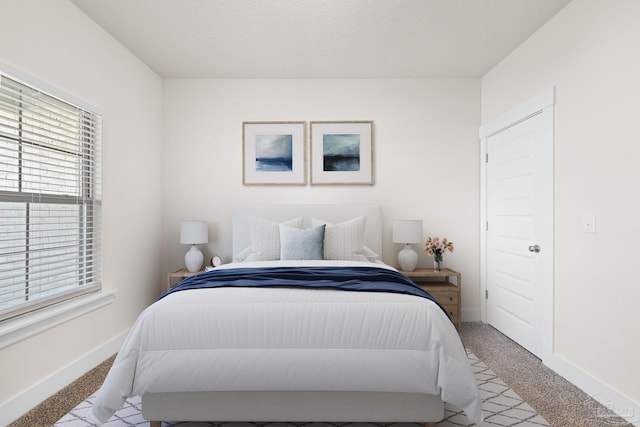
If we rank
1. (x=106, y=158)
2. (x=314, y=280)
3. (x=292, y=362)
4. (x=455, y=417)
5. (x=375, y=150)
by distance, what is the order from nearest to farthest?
(x=292, y=362) → (x=455, y=417) → (x=314, y=280) → (x=106, y=158) → (x=375, y=150)

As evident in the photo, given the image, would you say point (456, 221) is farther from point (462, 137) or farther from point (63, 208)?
point (63, 208)

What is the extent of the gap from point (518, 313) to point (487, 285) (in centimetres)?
64

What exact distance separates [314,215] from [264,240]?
2.32 feet

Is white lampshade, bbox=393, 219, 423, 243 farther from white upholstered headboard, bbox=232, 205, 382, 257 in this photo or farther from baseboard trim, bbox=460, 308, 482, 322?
baseboard trim, bbox=460, 308, 482, 322

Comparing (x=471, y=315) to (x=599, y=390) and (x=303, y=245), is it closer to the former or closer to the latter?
(x=599, y=390)

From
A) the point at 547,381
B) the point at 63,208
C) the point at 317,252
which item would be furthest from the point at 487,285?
the point at 63,208

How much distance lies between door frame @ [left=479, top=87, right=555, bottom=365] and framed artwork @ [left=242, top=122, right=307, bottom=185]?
1.99 metres

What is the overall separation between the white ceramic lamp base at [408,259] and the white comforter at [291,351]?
6.58ft

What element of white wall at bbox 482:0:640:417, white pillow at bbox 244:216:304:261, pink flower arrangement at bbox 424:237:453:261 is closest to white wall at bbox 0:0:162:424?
white pillow at bbox 244:216:304:261

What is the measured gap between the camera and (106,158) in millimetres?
3283

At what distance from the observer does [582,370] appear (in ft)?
8.69

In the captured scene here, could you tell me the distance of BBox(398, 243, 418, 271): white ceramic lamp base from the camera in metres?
4.03

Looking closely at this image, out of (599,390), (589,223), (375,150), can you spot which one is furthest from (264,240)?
(599,390)

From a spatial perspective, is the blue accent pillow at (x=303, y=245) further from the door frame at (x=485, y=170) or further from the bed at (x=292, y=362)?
the door frame at (x=485, y=170)
